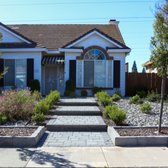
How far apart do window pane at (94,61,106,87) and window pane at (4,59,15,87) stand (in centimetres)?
563

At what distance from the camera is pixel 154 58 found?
10.1m

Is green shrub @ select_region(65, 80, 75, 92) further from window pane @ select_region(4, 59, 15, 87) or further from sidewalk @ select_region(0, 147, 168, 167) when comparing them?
sidewalk @ select_region(0, 147, 168, 167)

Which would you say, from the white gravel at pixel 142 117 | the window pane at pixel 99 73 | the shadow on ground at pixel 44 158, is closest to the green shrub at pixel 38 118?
the white gravel at pixel 142 117

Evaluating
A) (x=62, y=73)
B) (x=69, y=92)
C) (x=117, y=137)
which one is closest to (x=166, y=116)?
(x=117, y=137)

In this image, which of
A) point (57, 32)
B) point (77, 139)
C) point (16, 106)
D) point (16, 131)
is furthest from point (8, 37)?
point (77, 139)

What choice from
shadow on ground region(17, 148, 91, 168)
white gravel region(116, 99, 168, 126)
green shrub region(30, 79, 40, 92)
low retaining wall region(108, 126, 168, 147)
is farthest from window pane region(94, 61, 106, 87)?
shadow on ground region(17, 148, 91, 168)

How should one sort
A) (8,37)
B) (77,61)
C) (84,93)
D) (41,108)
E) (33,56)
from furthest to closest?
(8,37)
(77,61)
(33,56)
(84,93)
(41,108)

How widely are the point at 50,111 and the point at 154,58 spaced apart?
571 centimetres

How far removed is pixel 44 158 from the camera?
764 cm

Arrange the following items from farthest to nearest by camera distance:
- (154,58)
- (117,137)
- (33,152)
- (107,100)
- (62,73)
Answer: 1. (62,73)
2. (107,100)
3. (154,58)
4. (117,137)
5. (33,152)

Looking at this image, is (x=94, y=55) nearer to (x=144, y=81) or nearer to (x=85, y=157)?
(x=144, y=81)

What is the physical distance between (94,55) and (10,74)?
233 inches

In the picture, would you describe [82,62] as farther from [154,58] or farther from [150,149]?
[150,149]

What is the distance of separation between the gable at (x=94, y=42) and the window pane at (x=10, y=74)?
4.63 metres
